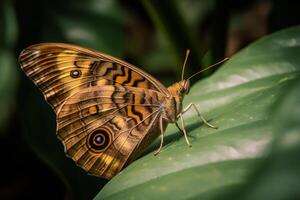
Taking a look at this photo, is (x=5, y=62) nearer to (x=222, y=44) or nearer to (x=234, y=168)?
(x=222, y=44)

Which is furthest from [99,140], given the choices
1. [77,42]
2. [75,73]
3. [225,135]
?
[77,42]

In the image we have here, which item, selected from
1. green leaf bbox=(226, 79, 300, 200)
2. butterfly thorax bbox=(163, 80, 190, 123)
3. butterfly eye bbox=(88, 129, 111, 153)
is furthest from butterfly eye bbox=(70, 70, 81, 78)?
green leaf bbox=(226, 79, 300, 200)

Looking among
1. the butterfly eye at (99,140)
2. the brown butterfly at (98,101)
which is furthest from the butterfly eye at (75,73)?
the butterfly eye at (99,140)

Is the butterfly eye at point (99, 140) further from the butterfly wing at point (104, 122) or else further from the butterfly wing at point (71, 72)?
the butterfly wing at point (71, 72)

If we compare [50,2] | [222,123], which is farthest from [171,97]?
[50,2]

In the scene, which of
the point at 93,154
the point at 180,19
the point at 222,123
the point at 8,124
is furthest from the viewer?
the point at 8,124

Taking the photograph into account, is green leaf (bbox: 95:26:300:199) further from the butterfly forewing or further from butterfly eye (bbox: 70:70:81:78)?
butterfly eye (bbox: 70:70:81:78)

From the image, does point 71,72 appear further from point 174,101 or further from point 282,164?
point 282,164
